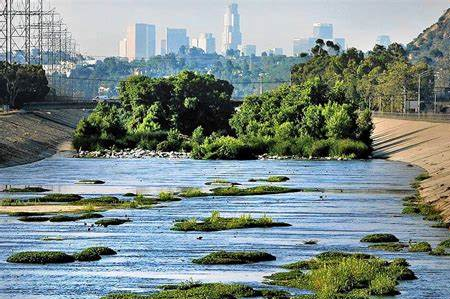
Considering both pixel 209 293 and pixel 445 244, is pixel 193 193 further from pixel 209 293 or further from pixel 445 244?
pixel 209 293

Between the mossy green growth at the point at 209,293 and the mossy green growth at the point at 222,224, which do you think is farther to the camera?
the mossy green growth at the point at 222,224

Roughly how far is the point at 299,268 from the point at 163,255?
1012cm

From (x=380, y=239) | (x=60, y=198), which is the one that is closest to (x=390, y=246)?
(x=380, y=239)

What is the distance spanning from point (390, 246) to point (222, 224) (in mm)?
16645

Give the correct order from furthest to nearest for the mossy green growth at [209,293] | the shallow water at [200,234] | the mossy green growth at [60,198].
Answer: the mossy green growth at [60,198]
the shallow water at [200,234]
the mossy green growth at [209,293]

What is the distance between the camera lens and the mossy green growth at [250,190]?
12300 centimetres

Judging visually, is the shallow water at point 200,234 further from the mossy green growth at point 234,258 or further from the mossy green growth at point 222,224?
the mossy green growth at point 222,224

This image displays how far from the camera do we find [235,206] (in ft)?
359

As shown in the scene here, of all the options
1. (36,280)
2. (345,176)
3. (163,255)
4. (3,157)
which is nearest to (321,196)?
(345,176)

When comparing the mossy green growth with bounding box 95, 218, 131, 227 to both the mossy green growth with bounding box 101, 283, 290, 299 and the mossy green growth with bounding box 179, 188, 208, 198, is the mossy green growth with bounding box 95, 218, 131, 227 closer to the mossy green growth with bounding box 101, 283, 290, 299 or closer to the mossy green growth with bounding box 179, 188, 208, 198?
the mossy green growth with bounding box 179, 188, 208, 198

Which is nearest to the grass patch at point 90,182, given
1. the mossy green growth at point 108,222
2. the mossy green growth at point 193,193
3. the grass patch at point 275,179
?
the grass patch at point 275,179

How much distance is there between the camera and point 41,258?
7231 cm

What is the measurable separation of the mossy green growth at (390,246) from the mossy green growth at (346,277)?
605cm

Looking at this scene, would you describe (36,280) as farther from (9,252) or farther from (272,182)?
(272,182)
